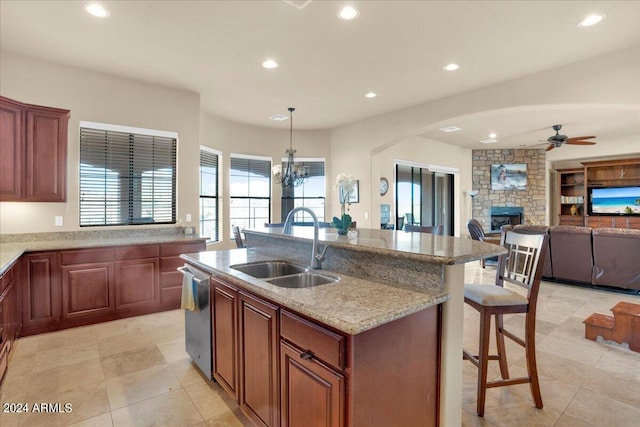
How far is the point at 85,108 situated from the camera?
3910 millimetres

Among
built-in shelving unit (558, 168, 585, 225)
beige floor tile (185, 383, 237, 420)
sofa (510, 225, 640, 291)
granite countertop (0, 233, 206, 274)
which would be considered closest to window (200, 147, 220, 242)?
granite countertop (0, 233, 206, 274)

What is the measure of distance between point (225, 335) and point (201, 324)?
17.8 inches

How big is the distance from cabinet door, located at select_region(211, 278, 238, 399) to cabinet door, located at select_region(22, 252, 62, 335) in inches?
89.0

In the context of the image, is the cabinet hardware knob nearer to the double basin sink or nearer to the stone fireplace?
the double basin sink

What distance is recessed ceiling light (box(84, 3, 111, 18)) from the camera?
8.76ft

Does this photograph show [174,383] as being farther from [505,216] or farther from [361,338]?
[505,216]

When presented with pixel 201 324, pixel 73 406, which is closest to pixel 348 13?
pixel 201 324

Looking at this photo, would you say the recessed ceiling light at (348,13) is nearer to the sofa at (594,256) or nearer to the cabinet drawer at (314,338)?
the cabinet drawer at (314,338)

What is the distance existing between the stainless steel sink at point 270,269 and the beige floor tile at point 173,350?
→ 45.6 inches

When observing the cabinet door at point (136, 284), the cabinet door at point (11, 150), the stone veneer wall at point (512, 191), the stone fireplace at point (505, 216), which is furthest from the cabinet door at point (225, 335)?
the stone fireplace at point (505, 216)

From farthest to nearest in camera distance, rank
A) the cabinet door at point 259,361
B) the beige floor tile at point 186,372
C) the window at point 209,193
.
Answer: the window at point 209,193 → the beige floor tile at point 186,372 → the cabinet door at point 259,361

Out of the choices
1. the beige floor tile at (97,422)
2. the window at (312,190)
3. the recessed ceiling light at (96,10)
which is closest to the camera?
the beige floor tile at (97,422)

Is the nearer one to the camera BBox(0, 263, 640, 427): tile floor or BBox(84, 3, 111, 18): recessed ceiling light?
BBox(0, 263, 640, 427): tile floor

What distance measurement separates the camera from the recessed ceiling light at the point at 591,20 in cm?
284
